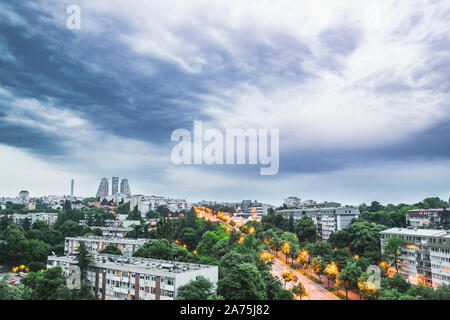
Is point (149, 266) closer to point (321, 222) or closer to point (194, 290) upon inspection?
point (194, 290)

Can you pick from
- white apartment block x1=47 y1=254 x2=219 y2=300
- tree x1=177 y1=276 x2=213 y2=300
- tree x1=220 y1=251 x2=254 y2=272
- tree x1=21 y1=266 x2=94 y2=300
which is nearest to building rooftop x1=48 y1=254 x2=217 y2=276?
white apartment block x1=47 y1=254 x2=219 y2=300

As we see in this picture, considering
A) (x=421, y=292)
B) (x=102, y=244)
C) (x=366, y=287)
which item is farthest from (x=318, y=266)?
(x=102, y=244)

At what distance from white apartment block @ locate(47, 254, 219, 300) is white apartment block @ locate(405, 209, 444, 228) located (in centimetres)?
3147

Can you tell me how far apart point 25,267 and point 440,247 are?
35451 mm

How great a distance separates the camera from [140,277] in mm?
18328

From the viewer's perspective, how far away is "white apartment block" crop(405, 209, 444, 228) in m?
38.1

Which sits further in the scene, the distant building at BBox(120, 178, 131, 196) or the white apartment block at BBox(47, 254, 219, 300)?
the distant building at BBox(120, 178, 131, 196)

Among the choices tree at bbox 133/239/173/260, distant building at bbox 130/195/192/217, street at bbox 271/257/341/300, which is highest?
distant building at bbox 130/195/192/217

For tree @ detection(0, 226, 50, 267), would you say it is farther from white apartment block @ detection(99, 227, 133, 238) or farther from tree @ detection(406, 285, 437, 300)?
tree @ detection(406, 285, 437, 300)

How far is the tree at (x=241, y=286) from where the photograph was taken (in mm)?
16938

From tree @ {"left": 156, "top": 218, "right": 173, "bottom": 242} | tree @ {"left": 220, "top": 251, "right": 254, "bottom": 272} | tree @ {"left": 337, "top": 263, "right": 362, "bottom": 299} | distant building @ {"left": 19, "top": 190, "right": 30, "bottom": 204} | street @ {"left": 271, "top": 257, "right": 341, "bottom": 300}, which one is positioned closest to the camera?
tree @ {"left": 337, "top": 263, "right": 362, "bottom": 299}

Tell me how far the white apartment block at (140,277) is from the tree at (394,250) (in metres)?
15.8
